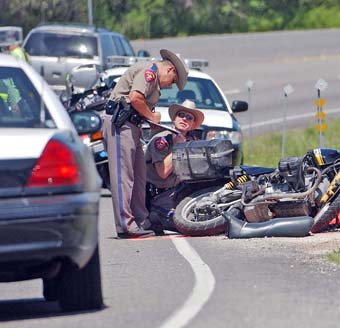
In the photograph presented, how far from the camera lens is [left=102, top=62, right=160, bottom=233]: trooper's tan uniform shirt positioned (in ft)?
40.6

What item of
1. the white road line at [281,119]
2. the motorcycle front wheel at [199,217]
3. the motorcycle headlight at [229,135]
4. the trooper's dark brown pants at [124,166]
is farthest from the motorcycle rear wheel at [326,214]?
the white road line at [281,119]

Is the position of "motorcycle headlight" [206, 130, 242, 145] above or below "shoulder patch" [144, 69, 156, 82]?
below

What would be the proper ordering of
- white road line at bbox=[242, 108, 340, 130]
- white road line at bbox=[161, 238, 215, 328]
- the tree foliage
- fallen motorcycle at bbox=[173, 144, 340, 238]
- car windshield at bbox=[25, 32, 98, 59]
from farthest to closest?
the tree foliage < white road line at bbox=[242, 108, 340, 130] < car windshield at bbox=[25, 32, 98, 59] < fallen motorcycle at bbox=[173, 144, 340, 238] < white road line at bbox=[161, 238, 215, 328]

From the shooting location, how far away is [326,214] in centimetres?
1162

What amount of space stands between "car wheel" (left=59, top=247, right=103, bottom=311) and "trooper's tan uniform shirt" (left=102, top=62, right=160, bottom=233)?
170 inches

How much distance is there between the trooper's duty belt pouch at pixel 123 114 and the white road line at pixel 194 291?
1.53m

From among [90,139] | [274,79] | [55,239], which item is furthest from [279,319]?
[274,79]

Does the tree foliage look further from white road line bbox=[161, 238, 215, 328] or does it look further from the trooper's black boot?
white road line bbox=[161, 238, 215, 328]

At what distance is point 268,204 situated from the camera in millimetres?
11773

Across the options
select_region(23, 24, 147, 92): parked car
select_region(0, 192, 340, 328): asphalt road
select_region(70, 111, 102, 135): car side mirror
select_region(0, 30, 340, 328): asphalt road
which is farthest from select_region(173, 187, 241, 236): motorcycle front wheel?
select_region(23, 24, 147, 92): parked car

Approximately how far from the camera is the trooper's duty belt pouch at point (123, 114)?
40.5 feet

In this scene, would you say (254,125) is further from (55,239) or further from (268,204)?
(55,239)

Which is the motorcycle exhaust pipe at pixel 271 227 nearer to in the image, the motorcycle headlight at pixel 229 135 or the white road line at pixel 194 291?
the white road line at pixel 194 291

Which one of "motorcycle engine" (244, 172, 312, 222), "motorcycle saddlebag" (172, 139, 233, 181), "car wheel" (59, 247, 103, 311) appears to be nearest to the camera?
"car wheel" (59, 247, 103, 311)
